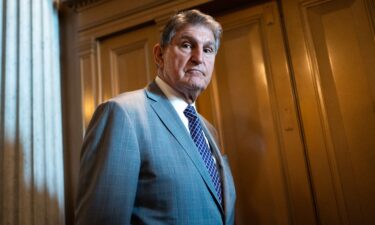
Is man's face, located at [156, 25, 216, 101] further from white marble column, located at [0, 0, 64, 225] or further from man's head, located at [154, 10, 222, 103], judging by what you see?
white marble column, located at [0, 0, 64, 225]

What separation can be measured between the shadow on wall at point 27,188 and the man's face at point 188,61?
91 cm

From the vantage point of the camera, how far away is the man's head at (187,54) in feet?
3.89

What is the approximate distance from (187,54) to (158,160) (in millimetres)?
453

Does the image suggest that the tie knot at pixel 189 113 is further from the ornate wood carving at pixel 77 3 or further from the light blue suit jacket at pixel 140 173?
the ornate wood carving at pixel 77 3

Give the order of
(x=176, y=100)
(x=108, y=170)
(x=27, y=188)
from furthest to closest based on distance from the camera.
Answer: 1. (x=27, y=188)
2. (x=176, y=100)
3. (x=108, y=170)

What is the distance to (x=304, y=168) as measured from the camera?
1.50 m

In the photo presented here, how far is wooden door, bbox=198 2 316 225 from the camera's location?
1522 mm

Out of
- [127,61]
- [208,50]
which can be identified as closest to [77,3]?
[127,61]

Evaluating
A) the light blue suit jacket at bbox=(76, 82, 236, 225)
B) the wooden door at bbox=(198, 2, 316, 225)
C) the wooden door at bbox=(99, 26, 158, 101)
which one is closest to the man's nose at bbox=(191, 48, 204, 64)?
the light blue suit jacket at bbox=(76, 82, 236, 225)

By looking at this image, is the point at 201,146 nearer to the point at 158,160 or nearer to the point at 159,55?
the point at 158,160

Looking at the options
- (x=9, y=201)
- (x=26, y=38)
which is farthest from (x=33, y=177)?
(x=26, y=38)

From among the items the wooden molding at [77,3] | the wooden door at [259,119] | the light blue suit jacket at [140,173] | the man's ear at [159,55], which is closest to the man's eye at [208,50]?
the man's ear at [159,55]

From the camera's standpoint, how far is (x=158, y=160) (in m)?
0.97

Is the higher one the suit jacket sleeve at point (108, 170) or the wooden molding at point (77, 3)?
the wooden molding at point (77, 3)
